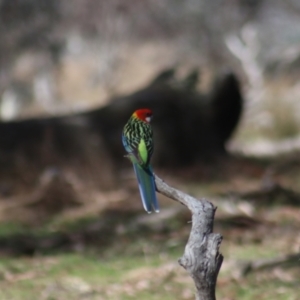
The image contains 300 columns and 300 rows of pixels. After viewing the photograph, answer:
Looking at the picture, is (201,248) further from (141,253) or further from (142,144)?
(141,253)

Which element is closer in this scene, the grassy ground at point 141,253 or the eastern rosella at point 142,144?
the eastern rosella at point 142,144

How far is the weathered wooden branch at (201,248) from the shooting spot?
10.3ft

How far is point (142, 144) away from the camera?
301 cm

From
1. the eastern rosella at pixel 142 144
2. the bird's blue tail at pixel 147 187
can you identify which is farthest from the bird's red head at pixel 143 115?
the bird's blue tail at pixel 147 187

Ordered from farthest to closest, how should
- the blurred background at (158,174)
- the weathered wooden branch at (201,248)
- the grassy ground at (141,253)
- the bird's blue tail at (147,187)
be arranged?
the blurred background at (158,174)
the grassy ground at (141,253)
the weathered wooden branch at (201,248)
the bird's blue tail at (147,187)

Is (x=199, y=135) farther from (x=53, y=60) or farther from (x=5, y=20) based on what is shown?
(x=53, y=60)

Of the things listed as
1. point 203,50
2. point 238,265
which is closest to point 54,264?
point 238,265

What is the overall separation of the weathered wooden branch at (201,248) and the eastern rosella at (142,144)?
0.12m

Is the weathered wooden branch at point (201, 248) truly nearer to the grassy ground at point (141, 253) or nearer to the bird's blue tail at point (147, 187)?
the bird's blue tail at point (147, 187)

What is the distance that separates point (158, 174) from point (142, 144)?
7887 mm

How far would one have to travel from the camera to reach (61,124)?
34.2ft

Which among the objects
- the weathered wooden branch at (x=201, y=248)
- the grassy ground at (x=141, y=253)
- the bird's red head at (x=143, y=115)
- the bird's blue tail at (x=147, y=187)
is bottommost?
the weathered wooden branch at (x=201, y=248)

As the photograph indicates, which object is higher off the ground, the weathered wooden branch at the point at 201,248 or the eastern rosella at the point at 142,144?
the eastern rosella at the point at 142,144

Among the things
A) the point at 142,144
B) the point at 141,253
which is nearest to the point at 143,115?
the point at 142,144
